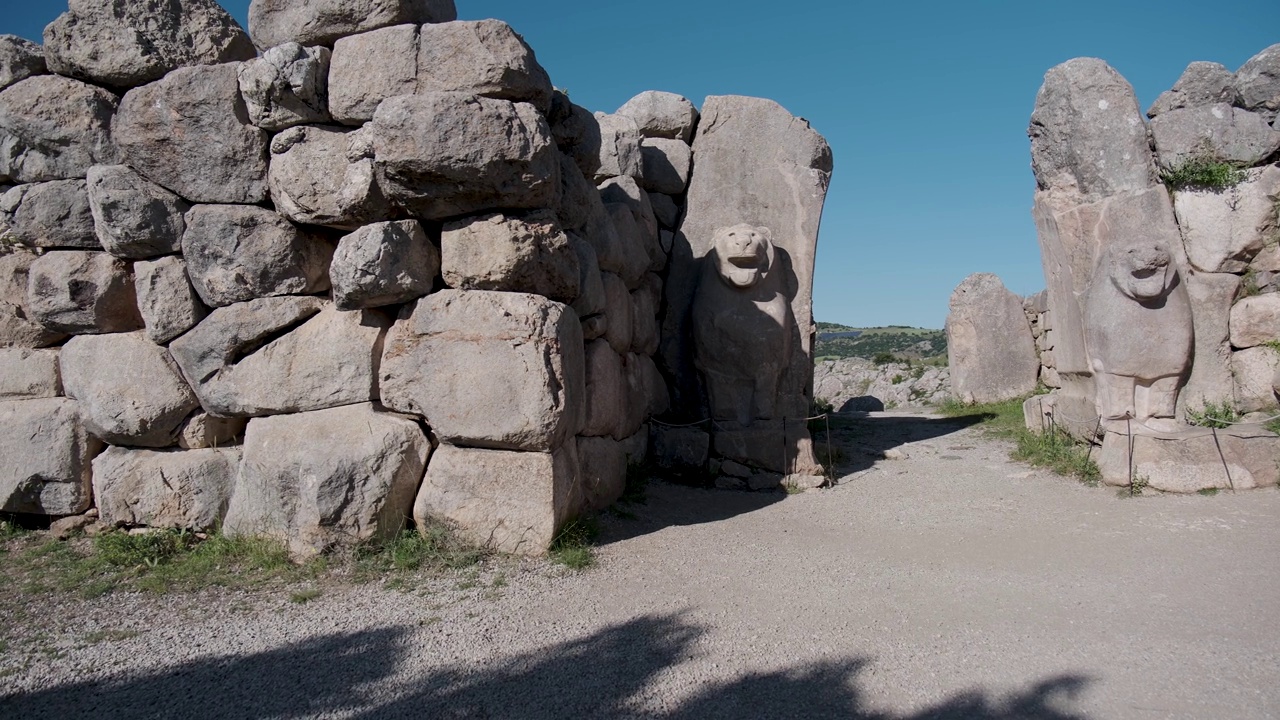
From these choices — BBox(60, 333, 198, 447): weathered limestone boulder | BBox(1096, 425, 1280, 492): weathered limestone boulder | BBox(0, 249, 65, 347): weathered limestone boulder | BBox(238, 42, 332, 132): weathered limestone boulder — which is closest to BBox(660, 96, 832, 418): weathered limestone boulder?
BBox(1096, 425, 1280, 492): weathered limestone boulder

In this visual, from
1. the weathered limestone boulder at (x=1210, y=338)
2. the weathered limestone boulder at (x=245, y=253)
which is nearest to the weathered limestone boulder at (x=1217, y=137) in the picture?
the weathered limestone boulder at (x=1210, y=338)

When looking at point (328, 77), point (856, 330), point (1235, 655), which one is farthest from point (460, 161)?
point (856, 330)

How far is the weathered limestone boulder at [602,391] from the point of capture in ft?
16.2

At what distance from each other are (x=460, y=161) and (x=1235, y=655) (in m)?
3.74

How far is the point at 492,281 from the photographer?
4.10 metres

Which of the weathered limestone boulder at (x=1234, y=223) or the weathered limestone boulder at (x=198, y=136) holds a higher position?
the weathered limestone boulder at (x=198, y=136)

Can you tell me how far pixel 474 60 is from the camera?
3.98 metres

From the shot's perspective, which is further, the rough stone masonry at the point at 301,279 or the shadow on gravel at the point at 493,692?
the rough stone masonry at the point at 301,279

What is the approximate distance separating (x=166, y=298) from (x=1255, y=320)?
277 inches

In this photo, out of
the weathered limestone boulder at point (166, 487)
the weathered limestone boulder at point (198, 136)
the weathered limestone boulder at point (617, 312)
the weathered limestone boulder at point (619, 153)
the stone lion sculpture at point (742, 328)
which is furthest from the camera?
the weathered limestone boulder at point (619, 153)

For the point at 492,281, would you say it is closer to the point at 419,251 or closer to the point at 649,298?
the point at 419,251

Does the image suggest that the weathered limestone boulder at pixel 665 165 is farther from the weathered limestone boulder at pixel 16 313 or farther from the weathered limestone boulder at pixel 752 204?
the weathered limestone boulder at pixel 16 313

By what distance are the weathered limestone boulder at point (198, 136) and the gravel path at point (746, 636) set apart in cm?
219

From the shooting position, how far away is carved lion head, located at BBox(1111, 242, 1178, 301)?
5.40 meters
